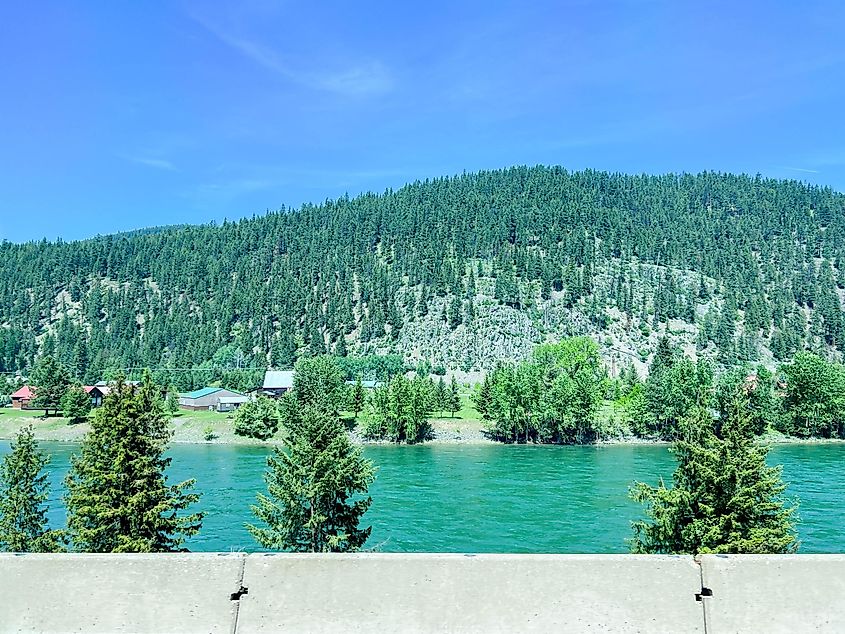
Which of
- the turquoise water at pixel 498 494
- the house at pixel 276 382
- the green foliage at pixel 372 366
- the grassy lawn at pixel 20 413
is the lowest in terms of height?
the turquoise water at pixel 498 494

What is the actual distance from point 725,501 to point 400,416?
62081mm

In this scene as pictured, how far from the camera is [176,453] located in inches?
2692

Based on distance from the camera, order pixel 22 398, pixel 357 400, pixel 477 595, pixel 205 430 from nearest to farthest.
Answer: pixel 477 595, pixel 205 430, pixel 357 400, pixel 22 398

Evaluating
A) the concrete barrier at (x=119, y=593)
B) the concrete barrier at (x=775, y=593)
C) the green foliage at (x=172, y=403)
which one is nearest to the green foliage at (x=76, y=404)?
the green foliage at (x=172, y=403)

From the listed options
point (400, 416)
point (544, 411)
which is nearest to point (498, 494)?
point (400, 416)

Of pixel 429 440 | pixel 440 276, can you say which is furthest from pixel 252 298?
pixel 429 440

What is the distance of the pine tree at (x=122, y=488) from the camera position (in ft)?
56.6

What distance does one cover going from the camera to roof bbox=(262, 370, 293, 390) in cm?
13425

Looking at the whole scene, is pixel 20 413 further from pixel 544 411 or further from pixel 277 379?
pixel 544 411

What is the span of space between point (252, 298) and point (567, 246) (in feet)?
310

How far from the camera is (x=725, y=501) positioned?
17.7m

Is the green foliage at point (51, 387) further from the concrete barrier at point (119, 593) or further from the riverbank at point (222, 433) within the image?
the concrete barrier at point (119, 593)

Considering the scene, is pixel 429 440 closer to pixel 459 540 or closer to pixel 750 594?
pixel 459 540

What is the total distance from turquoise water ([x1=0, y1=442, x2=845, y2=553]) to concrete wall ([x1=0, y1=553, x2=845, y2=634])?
50.5 ft
